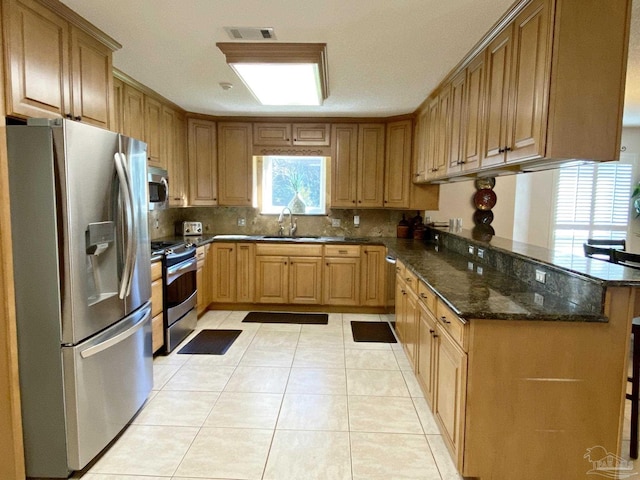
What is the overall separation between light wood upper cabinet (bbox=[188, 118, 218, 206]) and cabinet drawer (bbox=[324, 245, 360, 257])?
1.60m

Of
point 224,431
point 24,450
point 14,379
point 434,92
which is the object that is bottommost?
point 224,431

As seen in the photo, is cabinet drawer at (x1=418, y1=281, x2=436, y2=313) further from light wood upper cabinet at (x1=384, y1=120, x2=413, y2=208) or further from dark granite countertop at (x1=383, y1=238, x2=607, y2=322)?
light wood upper cabinet at (x1=384, y1=120, x2=413, y2=208)

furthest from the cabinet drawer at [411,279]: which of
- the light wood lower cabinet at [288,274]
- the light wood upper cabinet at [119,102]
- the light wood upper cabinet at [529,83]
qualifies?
the light wood upper cabinet at [119,102]

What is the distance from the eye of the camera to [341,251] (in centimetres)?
458

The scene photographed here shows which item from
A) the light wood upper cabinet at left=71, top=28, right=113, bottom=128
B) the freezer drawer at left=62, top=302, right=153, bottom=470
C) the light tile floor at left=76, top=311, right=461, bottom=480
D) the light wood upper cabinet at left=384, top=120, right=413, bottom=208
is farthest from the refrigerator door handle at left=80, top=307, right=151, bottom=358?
the light wood upper cabinet at left=384, top=120, right=413, bottom=208

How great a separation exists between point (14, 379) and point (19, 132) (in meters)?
1.14

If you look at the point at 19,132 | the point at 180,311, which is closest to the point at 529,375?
the point at 19,132

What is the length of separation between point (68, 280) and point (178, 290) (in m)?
1.83

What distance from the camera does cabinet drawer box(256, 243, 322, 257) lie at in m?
4.58

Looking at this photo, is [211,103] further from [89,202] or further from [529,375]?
[529,375]

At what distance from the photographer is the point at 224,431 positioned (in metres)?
2.26

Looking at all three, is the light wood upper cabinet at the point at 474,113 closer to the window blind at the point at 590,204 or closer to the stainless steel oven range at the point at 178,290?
the stainless steel oven range at the point at 178,290

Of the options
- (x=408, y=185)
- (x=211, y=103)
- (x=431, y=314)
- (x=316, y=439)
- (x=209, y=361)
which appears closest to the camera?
(x=316, y=439)

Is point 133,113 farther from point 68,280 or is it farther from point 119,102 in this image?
point 68,280
